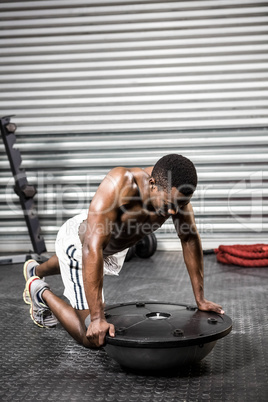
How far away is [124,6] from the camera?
16.9 feet

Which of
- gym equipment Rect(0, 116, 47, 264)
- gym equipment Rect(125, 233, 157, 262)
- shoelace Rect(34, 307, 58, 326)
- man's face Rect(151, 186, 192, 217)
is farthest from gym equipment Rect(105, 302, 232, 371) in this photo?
gym equipment Rect(0, 116, 47, 264)

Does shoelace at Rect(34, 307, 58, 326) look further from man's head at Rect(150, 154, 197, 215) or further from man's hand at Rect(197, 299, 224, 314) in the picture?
man's head at Rect(150, 154, 197, 215)

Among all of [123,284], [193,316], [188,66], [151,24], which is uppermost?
[151,24]

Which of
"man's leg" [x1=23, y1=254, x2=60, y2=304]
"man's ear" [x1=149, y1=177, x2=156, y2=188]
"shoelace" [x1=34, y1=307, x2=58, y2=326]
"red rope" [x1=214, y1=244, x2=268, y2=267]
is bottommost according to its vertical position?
"red rope" [x1=214, y1=244, x2=268, y2=267]

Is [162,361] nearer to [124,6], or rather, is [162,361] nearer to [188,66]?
[188,66]

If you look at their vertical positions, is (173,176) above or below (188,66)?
below

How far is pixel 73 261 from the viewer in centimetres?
273

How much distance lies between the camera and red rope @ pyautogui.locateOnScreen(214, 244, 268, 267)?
458 centimetres

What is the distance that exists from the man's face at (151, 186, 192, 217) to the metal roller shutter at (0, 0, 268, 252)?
3.05 m

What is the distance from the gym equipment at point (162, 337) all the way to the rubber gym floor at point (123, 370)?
10 cm

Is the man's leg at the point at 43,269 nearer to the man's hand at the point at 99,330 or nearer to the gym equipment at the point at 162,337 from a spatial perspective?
the gym equipment at the point at 162,337

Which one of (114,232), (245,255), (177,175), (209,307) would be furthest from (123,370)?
(245,255)

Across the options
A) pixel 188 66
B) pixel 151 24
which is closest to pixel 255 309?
pixel 188 66

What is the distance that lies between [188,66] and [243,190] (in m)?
1.38
